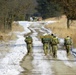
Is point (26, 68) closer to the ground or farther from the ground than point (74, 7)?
closer to the ground

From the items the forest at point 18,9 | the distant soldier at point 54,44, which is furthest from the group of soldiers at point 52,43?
the forest at point 18,9

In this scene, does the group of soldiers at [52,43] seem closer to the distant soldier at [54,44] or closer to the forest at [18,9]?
the distant soldier at [54,44]

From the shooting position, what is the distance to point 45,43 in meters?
26.2

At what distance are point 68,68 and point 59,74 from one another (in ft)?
8.08

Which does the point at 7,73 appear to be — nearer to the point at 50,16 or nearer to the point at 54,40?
the point at 54,40

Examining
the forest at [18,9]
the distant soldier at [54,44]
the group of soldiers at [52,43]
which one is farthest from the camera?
the forest at [18,9]

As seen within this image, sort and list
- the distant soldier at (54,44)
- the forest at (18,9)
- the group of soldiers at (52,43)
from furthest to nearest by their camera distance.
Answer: the forest at (18,9)
the group of soldiers at (52,43)
the distant soldier at (54,44)

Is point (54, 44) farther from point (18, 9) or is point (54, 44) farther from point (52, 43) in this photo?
point (18, 9)

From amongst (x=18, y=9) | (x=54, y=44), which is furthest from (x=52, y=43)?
(x=18, y=9)

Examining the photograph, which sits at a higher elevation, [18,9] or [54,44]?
[18,9]

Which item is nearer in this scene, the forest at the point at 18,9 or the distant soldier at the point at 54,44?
the distant soldier at the point at 54,44

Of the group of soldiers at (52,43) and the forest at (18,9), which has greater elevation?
the forest at (18,9)

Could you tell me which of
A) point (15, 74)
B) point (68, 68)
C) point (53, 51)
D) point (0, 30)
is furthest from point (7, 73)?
point (0, 30)

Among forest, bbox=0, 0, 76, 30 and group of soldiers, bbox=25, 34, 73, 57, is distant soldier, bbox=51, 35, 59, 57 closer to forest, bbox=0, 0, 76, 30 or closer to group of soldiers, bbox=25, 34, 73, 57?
group of soldiers, bbox=25, 34, 73, 57
